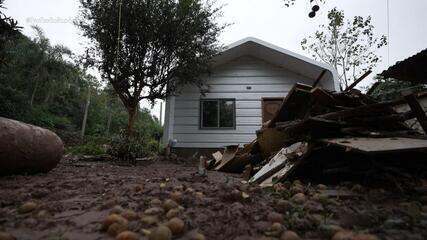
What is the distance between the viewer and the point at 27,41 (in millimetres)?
24156

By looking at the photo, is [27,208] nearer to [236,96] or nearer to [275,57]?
[236,96]

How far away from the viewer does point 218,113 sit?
1173 cm

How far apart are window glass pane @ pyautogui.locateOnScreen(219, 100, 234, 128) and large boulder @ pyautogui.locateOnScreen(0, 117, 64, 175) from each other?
722 cm

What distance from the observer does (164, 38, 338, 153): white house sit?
1142 cm

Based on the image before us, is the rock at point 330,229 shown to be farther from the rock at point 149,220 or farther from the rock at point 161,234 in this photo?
the rock at point 149,220

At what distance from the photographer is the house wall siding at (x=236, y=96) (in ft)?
37.6

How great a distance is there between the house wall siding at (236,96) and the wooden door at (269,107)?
0.50ft

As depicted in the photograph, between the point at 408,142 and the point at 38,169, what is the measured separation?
16.2ft

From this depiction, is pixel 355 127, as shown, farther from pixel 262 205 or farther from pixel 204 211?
pixel 204 211

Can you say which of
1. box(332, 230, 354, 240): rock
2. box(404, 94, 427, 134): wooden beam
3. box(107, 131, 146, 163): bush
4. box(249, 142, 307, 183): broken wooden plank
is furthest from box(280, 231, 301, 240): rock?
box(107, 131, 146, 163): bush

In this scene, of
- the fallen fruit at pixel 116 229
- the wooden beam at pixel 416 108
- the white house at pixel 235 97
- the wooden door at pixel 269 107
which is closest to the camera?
the fallen fruit at pixel 116 229

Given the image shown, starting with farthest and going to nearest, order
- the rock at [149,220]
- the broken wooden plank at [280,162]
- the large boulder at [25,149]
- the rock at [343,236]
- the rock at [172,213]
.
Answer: the broken wooden plank at [280,162]
the large boulder at [25,149]
the rock at [172,213]
the rock at [149,220]
the rock at [343,236]

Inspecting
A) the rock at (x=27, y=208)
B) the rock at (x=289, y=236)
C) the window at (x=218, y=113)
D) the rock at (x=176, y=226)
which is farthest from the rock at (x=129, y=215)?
the window at (x=218, y=113)

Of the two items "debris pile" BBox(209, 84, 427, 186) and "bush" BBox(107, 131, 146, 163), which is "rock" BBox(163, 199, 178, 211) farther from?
"bush" BBox(107, 131, 146, 163)
